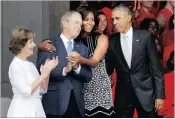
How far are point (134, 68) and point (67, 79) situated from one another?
809mm

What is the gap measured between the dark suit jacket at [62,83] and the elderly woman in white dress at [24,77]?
308 millimetres

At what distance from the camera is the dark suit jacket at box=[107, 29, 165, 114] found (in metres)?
5.74

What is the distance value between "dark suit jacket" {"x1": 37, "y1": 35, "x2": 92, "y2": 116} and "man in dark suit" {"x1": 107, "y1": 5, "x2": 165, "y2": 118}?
461mm

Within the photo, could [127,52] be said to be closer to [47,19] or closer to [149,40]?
[149,40]

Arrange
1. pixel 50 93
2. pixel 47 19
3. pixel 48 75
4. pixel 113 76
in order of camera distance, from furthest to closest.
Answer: pixel 47 19
pixel 113 76
pixel 50 93
pixel 48 75

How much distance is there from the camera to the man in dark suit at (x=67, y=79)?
5484 mm

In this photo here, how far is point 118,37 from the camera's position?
593 centimetres

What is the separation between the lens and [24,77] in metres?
5.03

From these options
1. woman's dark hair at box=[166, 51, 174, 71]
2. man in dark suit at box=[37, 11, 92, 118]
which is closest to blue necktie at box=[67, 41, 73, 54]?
man in dark suit at box=[37, 11, 92, 118]

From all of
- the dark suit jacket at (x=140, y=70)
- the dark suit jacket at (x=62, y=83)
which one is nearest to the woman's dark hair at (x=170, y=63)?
the dark suit jacket at (x=140, y=70)

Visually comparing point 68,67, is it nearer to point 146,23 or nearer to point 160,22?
point 146,23

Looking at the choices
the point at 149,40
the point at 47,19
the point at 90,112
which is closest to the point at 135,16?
the point at 47,19

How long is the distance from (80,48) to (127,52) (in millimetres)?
598

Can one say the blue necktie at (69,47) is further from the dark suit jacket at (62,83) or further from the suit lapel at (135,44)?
the suit lapel at (135,44)
